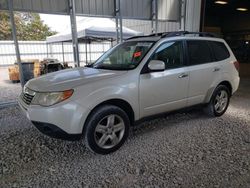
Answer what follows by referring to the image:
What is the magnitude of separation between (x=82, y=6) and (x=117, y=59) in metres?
3.13

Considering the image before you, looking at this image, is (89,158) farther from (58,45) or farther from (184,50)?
(58,45)

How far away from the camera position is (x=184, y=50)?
11.7 feet

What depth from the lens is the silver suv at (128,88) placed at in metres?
2.55

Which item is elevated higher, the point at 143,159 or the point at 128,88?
the point at 128,88

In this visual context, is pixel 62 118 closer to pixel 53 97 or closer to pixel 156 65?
pixel 53 97

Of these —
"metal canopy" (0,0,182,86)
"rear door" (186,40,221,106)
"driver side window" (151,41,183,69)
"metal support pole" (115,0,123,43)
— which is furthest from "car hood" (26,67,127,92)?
"metal support pole" (115,0,123,43)

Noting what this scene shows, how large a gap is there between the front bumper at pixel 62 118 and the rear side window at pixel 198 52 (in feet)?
6.90

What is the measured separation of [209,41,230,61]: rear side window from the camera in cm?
404

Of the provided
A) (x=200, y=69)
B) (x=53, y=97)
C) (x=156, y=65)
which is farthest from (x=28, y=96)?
(x=200, y=69)

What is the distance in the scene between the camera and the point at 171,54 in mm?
3432

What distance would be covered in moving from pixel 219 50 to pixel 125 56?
191 centimetres

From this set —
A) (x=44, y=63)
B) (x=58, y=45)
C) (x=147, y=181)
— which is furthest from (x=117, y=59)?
(x=58, y=45)

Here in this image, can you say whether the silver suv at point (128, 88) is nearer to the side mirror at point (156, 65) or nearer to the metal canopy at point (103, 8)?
the side mirror at point (156, 65)

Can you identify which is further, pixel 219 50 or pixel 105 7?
pixel 105 7
